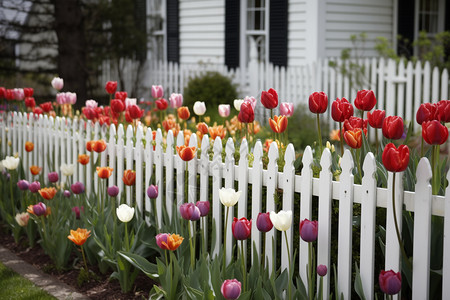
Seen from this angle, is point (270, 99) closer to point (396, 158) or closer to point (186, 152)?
point (186, 152)

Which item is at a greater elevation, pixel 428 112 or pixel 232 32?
pixel 232 32

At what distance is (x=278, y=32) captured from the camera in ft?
41.8

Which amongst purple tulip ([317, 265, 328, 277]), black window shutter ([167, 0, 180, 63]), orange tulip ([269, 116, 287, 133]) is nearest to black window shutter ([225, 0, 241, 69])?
black window shutter ([167, 0, 180, 63])

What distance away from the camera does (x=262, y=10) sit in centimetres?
1357

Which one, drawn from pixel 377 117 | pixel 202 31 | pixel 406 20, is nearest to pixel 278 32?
pixel 202 31

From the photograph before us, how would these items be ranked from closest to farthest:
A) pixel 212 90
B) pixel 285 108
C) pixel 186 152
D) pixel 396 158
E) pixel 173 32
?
pixel 396 158
pixel 186 152
pixel 285 108
pixel 212 90
pixel 173 32

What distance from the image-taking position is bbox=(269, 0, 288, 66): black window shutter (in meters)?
12.5

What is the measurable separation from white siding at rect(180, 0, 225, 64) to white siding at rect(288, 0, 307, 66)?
1.96 meters

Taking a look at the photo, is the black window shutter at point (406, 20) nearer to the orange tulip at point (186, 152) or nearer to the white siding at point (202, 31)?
the white siding at point (202, 31)

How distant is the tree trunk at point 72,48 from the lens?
40.9 feet

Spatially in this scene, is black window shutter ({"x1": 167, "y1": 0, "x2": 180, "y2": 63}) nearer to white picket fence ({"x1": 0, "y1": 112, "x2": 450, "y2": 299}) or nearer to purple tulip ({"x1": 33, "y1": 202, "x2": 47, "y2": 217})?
white picket fence ({"x1": 0, "y1": 112, "x2": 450, "y2": 299})

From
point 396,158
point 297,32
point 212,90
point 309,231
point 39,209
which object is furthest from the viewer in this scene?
point 212,90

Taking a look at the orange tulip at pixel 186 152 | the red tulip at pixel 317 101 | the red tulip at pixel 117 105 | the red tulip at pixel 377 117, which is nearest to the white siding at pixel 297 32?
the red tulip at pixel 117 105

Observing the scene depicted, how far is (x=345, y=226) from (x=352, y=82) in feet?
26.8
